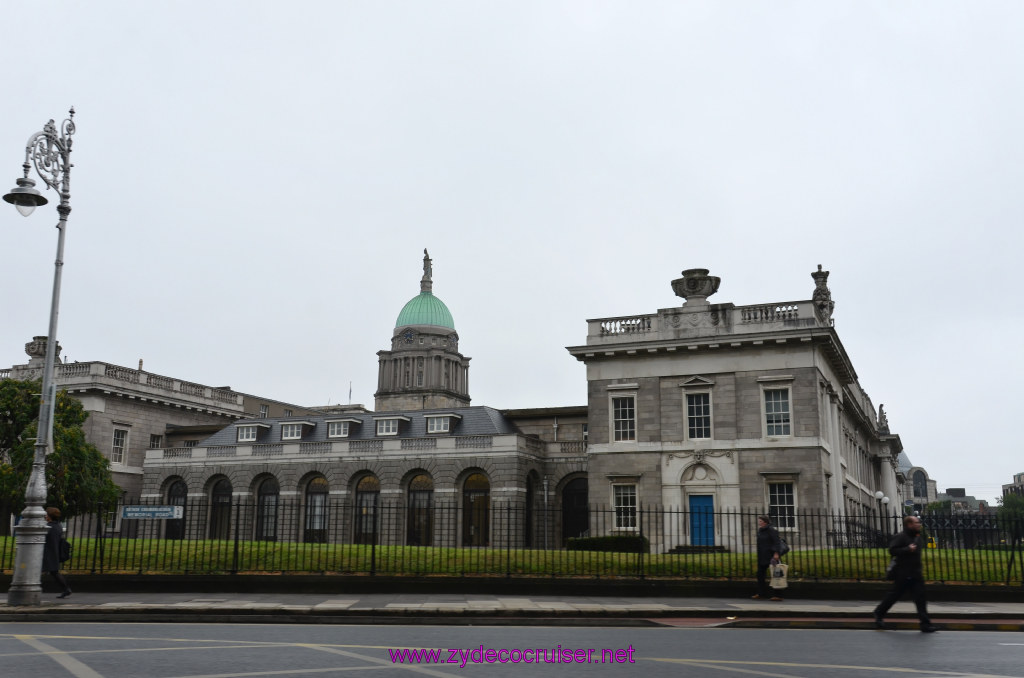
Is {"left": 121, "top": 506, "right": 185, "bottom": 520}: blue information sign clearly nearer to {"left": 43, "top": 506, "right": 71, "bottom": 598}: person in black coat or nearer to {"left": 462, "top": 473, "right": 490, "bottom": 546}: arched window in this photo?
{"left": 43, "top": 506, "right": 71, "bottom": 598}: person in black coat

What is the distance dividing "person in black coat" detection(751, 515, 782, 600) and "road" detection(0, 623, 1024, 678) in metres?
4.42

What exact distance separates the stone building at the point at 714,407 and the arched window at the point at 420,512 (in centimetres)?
1397

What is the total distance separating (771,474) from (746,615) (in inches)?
921

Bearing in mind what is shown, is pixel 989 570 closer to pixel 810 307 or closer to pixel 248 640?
pixel 248 640

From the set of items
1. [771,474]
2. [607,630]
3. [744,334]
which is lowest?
[607,630]

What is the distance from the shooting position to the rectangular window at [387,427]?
56.1 meters

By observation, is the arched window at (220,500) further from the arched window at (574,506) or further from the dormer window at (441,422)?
the arched window at (574,506)

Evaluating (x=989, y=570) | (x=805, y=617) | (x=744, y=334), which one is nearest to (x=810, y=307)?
(x=744, y=334)

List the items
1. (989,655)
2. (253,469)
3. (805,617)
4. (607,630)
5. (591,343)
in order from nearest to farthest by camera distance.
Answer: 1. (989,655)
2. (607,630)
3. (805,617)
4. (591,343)
5. (253,469)

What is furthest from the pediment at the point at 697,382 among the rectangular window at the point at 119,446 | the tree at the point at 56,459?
the rectangular window at the point at 119,446

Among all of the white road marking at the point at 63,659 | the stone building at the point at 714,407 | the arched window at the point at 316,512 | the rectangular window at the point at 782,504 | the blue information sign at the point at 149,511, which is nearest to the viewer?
the white road marking at the point at 63,659

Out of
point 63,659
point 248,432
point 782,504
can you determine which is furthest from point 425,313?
point 63,659

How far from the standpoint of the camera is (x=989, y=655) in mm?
10992

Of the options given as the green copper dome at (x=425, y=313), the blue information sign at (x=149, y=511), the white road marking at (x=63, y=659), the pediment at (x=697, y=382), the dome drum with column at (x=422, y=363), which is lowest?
the white road marking at (x=63, y=659)
